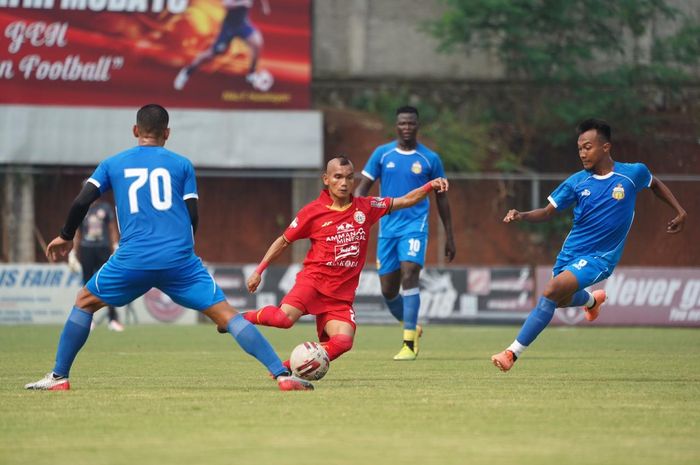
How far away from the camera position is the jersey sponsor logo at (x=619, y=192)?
11008 mm

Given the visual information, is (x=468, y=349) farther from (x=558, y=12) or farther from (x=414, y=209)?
(x=558, y=12)

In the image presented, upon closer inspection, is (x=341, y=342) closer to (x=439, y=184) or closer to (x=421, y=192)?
(x=421, y=192)

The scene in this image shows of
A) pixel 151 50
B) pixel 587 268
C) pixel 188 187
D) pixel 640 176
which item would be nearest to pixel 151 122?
pixel 188 187

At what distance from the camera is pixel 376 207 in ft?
34.5

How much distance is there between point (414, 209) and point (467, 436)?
24.2 feet

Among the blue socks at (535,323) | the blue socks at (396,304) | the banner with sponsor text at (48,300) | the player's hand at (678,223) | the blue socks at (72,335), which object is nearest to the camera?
the blue socks at (72,335)

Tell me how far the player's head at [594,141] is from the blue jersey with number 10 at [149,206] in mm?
3636

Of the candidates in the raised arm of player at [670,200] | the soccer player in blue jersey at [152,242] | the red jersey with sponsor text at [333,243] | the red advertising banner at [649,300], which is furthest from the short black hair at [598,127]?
the red advertising banner at [649,300]

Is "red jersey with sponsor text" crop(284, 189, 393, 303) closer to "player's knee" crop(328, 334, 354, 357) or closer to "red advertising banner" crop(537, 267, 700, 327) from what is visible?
"player's knee" crop(328, 334, 354, 357)

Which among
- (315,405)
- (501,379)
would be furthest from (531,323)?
(315,405)

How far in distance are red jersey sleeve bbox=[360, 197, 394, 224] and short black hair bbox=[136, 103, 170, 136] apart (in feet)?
6.74

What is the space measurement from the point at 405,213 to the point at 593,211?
3216 millimetres

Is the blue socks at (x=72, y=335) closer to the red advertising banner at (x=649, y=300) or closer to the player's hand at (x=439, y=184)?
the player's hand at (x=439, y=184)

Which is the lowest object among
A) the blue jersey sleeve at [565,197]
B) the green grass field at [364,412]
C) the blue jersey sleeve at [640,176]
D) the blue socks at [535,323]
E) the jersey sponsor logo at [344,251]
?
the green grass field at [364,412]
